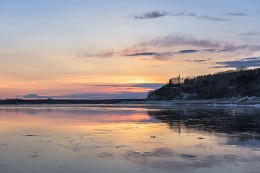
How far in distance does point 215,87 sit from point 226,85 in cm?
545

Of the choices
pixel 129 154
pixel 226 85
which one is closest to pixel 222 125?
pixel 129 154

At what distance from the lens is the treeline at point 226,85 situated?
14518 cm

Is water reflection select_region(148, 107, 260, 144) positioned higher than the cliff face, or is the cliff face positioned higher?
the cliff face

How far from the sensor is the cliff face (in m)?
146

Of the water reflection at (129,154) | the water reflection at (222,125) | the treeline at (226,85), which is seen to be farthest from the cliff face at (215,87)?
the water reflection at (129,154)

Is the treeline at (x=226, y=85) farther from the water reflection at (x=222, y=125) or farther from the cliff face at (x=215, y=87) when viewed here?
the water reflection at (x=222, y=125)

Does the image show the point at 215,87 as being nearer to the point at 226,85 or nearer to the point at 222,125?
the point at 226,85

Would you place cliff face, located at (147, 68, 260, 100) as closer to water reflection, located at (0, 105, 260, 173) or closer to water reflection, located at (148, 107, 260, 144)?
water reflection, located at (148, 107, 260, 144)

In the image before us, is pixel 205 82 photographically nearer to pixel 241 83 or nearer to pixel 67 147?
pixel 241 83

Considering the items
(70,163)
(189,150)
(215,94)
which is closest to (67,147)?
(70,163)

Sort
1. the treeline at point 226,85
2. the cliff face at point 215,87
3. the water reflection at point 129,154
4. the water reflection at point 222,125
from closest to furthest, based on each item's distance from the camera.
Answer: the water reflection at point 129,154 < the water reflection at point 222,125 < the treeline at point 226,85 < the cliff face at point 215,87

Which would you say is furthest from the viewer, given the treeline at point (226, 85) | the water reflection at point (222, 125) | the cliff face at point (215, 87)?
the cliff face at point (215, 87)

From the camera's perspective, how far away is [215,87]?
159625mm

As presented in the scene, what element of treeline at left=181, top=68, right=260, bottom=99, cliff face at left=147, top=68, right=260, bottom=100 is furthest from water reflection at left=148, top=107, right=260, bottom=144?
treeline at left=181, top=68, right=260, bottom=99
